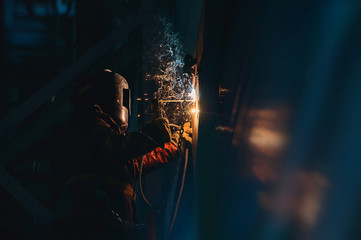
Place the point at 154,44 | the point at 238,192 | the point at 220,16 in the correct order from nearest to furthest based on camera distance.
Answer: the point at 238,192 < the point at 220,16 < the point at 154,44

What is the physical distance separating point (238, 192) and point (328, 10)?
56 cm

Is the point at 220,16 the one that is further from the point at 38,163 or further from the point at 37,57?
the point at 37,57

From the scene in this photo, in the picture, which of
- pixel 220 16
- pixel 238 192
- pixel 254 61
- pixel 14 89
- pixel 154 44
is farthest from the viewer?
pixel 14 89

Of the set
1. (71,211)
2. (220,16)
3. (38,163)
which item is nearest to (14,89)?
(38,163)

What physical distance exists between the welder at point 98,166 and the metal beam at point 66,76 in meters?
1.45

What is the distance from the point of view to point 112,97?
2371mm

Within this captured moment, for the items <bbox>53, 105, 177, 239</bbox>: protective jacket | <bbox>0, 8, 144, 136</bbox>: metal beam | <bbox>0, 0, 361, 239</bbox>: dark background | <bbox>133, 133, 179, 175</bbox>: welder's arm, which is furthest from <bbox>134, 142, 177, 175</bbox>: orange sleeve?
<bbox>0, 8, 144, 136</bbox>: metal beam

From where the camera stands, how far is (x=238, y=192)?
695mm

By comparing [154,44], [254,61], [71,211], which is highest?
[154,44]

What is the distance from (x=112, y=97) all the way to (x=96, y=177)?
2.87 feet

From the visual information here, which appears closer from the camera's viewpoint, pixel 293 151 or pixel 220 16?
pixel 293 151

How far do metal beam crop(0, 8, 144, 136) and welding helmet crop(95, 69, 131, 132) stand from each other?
1.38 meters

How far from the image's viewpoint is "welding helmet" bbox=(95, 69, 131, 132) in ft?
7.60

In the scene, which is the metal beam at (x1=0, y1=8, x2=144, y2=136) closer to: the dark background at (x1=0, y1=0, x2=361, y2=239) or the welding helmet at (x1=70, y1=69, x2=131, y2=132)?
the welding helmet at (x1=70, y1=69, x2=131, y2=132)
